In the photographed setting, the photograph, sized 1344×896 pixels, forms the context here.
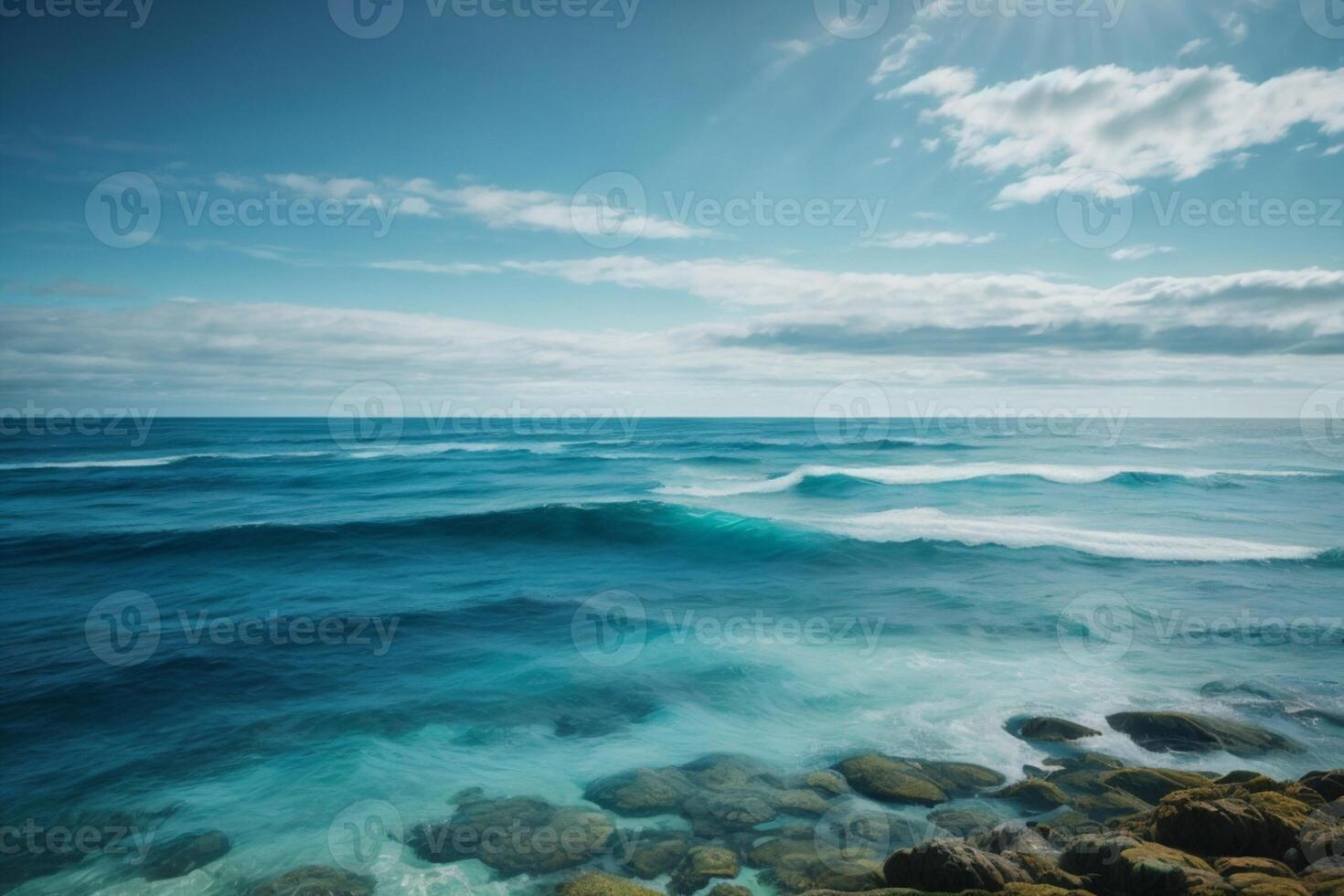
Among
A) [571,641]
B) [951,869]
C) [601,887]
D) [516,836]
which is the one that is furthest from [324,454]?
[951,869]

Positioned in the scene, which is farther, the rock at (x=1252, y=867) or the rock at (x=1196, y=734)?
the rock at (x=1196, y=734)

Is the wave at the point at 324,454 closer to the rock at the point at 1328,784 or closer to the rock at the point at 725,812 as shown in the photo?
the rock at the point at 725,812

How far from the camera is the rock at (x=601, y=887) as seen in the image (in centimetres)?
650

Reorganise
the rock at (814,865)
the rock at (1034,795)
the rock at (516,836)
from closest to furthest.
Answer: the rock at (814,865), the rock at (516,836), the rock at (1034,795)

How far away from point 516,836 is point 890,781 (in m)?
4.85

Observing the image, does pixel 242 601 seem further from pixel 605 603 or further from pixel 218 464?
pixel 218 464

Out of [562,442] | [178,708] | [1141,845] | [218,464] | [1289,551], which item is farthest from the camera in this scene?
[562,442]

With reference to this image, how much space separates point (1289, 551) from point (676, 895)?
81.9ft

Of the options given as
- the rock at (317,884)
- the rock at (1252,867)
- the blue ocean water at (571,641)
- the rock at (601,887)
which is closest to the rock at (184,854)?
the blue ocean water at (571,641)

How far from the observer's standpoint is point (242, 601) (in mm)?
17328

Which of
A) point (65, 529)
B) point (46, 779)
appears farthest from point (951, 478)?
point (65, 529)

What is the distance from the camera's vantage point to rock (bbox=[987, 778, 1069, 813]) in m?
8.11

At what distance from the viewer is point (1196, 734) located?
9812 millimetres

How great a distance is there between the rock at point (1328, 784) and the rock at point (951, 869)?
436cm
